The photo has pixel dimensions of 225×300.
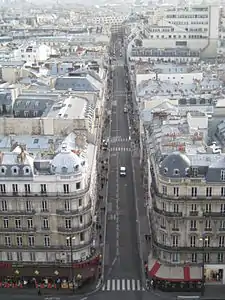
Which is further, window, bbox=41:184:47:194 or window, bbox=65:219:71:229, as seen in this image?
window, bbox=65:219:71:229

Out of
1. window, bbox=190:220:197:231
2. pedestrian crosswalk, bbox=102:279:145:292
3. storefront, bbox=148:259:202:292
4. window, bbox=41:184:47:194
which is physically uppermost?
window, bbox=41:184:47:194

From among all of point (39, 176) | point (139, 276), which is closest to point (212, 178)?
point (139, 276)

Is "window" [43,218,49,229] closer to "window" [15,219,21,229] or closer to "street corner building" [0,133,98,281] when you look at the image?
"street corner building" [0,133,98,281]

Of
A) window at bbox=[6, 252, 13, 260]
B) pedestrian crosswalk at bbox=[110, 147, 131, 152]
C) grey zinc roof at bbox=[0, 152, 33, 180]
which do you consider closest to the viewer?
grey zinc roof at bbox=[0, 152, 33, 180]

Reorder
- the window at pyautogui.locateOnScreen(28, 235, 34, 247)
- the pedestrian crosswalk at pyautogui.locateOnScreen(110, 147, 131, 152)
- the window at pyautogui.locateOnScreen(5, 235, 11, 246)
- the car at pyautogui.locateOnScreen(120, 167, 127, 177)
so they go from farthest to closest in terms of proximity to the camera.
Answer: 1. the pedestrian crosswalk at pyautogui.locateOnScreen(110, 147, 131, 152)
2. the car at pyautogui.locateOnScreen(120, 167, 127, 177)
3. the window at pyautogui.locateOnScreen(5, 235, 11, 246)
4. the window at pyautogui.locateOnScreen(28, 235, 34, 247)

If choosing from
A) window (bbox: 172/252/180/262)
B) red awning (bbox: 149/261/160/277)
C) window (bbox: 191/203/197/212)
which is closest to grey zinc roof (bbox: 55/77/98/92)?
red awning (bbox: 149/261/160/277)

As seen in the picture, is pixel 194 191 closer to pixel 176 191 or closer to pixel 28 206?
pixel 176 191

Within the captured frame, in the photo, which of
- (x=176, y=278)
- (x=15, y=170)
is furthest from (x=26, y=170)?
(x=176, y=278)
